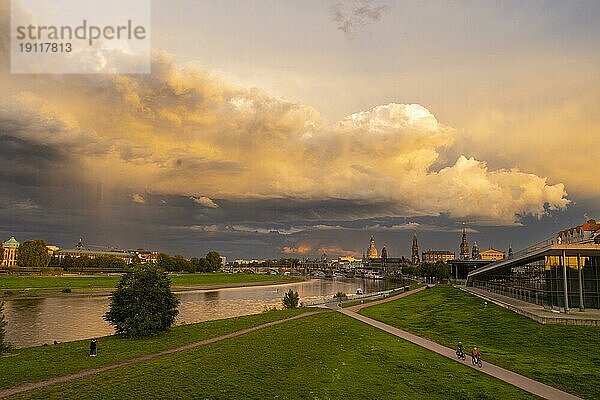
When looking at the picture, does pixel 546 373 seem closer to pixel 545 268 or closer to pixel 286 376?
pixel 286 376

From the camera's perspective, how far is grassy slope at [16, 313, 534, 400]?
24859mm

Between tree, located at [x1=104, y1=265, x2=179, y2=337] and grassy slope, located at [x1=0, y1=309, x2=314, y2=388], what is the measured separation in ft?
4.10

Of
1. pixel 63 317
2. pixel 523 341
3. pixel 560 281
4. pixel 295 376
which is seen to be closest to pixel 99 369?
pixel 295 376

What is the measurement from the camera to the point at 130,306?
142 ft

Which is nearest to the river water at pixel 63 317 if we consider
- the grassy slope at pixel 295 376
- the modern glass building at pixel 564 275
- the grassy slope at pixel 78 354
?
the grassy slope at pixel 78 354

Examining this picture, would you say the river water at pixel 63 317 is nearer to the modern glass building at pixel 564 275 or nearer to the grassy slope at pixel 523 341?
the grassy slope at pixel 523 341

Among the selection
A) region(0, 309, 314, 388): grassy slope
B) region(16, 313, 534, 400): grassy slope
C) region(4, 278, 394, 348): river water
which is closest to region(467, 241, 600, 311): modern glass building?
region(16, 313, 534, 400): grassy slope

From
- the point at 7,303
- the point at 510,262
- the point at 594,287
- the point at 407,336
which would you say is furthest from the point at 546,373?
the point at 7,303

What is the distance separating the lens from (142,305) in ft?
143

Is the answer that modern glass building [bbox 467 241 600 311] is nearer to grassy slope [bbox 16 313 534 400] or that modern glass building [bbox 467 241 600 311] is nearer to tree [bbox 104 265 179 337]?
grassy slope [bbox 16 313 534 400]

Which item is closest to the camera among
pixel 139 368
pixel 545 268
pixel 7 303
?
pixel 139 368

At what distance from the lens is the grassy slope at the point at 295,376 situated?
81.6ft

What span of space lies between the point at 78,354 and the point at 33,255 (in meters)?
153

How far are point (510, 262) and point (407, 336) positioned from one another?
31363 millimetres
